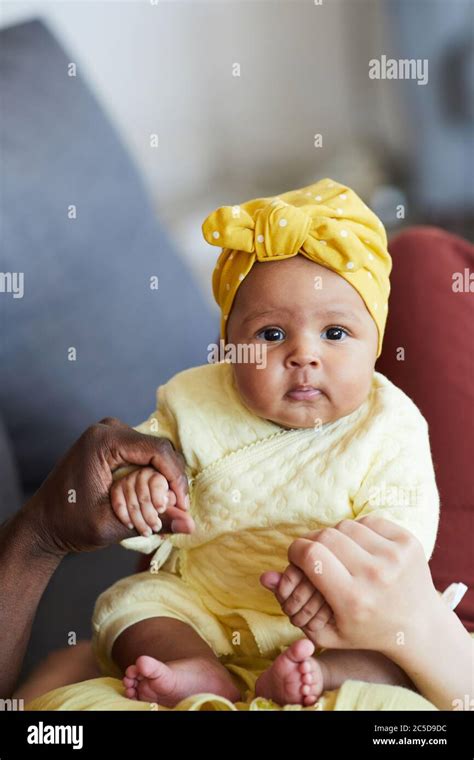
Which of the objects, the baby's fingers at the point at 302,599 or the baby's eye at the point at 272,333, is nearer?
the baby's fingers at the point at 302,599

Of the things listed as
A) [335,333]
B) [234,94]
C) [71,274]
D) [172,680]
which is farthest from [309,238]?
[234,94]

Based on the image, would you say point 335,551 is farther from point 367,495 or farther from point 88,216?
point 88,216

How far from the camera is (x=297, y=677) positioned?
877 mm

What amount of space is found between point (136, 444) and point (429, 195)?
224 centimetres

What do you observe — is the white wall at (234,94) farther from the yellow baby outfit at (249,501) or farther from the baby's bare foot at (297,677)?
the baby's bare foot at (297,677)

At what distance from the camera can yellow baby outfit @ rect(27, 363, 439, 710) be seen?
1001 mm

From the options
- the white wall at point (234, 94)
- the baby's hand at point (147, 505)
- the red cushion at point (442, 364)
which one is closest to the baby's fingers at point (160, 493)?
the baby's hand at point (147, 505)

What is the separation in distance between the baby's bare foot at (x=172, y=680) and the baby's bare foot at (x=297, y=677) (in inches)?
3.1

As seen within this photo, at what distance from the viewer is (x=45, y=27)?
5.85 feet

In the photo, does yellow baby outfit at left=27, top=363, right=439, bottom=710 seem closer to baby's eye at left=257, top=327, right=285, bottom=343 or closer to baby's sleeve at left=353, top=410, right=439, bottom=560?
baby's sleeve at left=353, top=410, right=439, bottom=560

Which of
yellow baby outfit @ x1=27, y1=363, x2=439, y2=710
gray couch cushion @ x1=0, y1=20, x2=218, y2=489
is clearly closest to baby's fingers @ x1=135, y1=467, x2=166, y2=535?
yellow baby outfit @ x1=27, y1=363, x2=439, y2=710

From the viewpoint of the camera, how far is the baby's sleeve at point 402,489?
38.4 inches

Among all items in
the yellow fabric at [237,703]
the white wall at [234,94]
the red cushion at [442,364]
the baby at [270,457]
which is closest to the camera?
the yellow fabric at [237,703]

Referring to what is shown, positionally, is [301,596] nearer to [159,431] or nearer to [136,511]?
[136,511]
